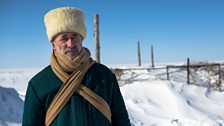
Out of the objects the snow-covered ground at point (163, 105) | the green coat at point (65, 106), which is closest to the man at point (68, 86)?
the green coat at point (65, 106)

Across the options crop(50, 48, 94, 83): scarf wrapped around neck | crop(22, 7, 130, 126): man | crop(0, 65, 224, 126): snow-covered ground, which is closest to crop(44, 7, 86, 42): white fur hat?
crop(22, 7, 130, 126): man

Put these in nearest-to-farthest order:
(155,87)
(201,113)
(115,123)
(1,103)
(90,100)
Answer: (90,100), (115,123), (1,103), (201,113), (155,87)

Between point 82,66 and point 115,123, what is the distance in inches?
17.9

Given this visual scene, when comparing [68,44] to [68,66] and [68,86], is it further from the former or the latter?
[68,86]

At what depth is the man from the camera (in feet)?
6.16

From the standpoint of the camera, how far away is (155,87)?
10906 millimetres

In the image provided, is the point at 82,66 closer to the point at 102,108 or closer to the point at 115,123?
the point at 102,108

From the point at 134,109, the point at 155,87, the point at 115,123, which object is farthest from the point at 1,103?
the point at 115,123

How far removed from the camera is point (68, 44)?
1.92 metres

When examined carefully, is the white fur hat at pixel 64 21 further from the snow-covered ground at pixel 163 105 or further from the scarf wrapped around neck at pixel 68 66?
the snow-covered ground at pixel 163 105

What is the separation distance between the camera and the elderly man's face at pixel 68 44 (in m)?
1.91

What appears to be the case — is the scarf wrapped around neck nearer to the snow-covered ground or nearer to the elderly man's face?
the elderly man's face

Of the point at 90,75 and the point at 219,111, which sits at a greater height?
the point at 90,75

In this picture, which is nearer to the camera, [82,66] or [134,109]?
[82,66]
